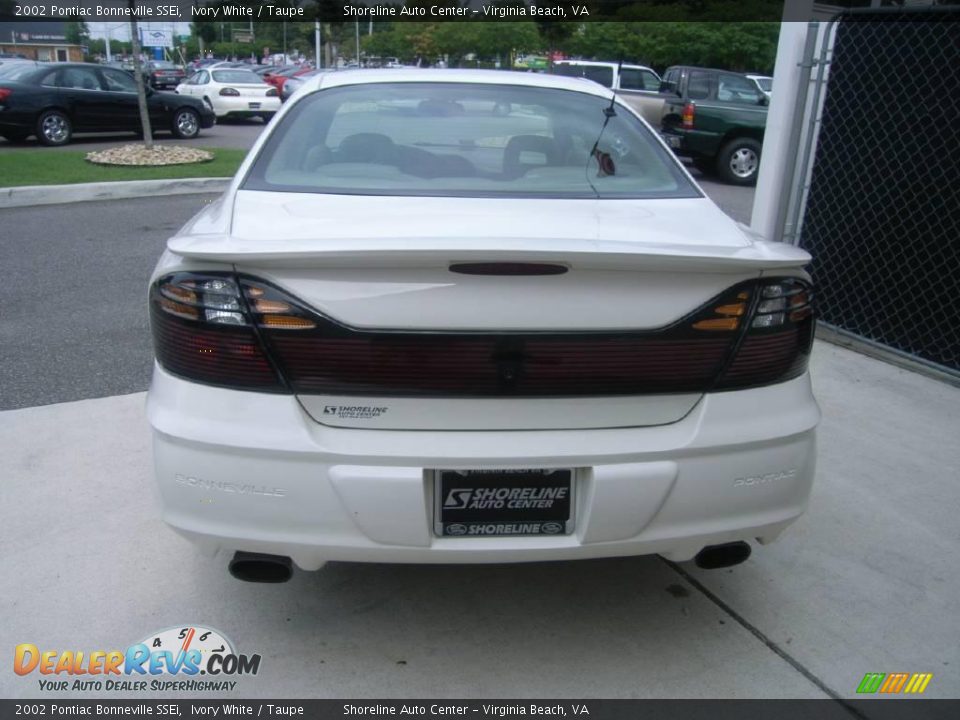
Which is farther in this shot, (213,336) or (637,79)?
(637,79)

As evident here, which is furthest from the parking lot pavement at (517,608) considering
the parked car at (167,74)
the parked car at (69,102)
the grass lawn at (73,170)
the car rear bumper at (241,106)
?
the parked car at (167,74)

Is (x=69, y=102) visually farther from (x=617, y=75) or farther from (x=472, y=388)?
(x=472, y=388)

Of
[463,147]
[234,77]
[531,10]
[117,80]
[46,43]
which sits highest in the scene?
[531,10]

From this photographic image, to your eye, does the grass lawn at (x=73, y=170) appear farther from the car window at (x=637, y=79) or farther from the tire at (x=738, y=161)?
the car window at (x=637, y=79)

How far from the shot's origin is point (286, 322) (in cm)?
215

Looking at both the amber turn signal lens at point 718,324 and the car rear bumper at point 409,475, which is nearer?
the car rear bumper at point 409,475

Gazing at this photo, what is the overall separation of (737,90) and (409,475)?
45.0 feet

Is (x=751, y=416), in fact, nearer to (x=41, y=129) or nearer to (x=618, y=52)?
(x=41, y=129)

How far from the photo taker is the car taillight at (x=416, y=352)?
215cm

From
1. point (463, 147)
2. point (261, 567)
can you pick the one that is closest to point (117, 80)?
point (463, 147)

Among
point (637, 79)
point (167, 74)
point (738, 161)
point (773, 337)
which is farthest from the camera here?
point (167, 74)

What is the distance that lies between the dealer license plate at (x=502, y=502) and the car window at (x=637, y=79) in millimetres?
17267

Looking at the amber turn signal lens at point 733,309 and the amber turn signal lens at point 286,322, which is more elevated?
the amber turn signal lens at point 733,309

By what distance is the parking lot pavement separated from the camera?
98.7 inches
